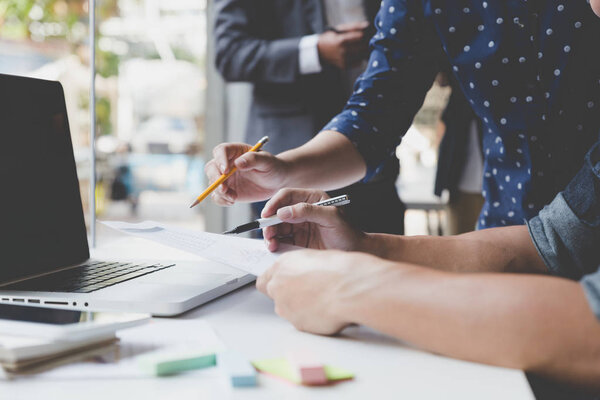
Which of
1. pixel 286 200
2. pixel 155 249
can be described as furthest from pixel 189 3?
pixel 286 200

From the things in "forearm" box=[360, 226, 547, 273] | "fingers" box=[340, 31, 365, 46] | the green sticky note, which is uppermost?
"fingers" box=[340, 31, 365, 46]

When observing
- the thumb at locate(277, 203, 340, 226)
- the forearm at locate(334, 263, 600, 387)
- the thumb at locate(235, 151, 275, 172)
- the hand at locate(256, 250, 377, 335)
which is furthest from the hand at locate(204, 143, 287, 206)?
the forearm at locate(334, 263, 600, 387)

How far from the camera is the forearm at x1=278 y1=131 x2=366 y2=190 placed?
116cm

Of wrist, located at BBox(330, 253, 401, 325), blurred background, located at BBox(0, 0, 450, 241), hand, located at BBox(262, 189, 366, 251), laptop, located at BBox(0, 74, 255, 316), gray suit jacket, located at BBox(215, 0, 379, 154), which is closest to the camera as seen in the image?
wrist, located at BBox(330, 253, 401, 325)

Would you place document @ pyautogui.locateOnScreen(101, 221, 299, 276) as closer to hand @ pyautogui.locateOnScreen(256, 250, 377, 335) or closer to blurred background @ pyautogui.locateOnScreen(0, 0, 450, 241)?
hand @ pyautogui.locateOnScreen(256, 250, 377, 335)

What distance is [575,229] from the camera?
34.2 inches

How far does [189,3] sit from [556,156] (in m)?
3.68

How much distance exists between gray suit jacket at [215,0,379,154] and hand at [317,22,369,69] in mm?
70

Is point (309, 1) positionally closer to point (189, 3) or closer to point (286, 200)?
point (286, 200)

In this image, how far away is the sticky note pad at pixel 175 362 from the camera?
0.51m

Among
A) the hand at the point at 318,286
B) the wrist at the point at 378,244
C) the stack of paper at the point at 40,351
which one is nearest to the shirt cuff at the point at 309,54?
the wrist at the point at 378,244

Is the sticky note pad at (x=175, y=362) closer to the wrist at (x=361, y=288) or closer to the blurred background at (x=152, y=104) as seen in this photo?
the wrist at (x=361, y=288)

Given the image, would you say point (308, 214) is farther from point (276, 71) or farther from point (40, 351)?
point (276, 71)

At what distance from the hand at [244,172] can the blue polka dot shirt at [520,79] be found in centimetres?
20
